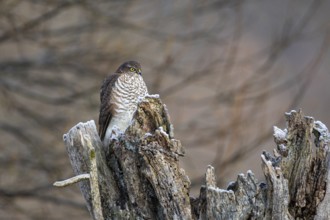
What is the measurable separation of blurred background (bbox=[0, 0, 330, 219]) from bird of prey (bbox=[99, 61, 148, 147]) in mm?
2243

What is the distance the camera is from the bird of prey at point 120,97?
19.4ft

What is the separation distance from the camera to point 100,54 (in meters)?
8.92

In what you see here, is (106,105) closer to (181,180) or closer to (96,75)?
(181,180)

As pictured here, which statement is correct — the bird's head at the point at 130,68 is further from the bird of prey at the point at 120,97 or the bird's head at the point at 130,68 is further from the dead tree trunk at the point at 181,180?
the dead tree trunk at the point at 181,180

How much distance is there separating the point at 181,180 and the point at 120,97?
5.87 ft

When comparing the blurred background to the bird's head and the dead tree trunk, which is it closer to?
the bird's head

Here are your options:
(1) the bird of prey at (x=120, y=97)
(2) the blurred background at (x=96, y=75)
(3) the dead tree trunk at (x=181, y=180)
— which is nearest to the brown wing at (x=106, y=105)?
(1) the bird of prey at (x=120, y=97)

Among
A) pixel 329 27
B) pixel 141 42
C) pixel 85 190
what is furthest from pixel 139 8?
pixel 85 190

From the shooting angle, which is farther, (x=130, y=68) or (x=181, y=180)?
(x=130, y=68)

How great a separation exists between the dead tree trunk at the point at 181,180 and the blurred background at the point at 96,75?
3.81 metres

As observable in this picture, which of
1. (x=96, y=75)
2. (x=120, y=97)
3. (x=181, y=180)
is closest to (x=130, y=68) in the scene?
(x=120, y=97)

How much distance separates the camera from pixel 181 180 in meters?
4.26

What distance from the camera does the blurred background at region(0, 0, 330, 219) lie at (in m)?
8.54

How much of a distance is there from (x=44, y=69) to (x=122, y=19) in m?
0.98
